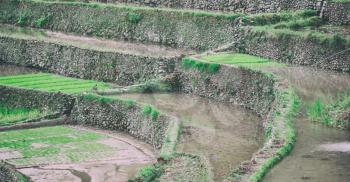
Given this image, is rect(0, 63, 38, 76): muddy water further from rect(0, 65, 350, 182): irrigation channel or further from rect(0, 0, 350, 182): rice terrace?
rect(0, 65, 350, 182): irrigation channel

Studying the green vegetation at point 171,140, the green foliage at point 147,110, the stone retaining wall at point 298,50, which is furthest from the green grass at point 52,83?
the green vegetation at point 171,140

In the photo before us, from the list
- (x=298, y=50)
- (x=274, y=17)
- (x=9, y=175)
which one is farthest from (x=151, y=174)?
(x=274, y=17)

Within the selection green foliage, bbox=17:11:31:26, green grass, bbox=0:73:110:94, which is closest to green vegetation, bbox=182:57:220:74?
green grass, bbox=0:73:110:94

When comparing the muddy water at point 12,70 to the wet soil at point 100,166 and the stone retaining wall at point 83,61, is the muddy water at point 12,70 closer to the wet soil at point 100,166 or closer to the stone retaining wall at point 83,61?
the stone retaining wall at point 83,61

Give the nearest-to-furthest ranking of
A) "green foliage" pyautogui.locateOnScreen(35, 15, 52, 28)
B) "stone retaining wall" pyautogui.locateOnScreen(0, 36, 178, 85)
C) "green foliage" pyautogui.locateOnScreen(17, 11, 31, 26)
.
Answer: "stone retaining wall" pyautogui.locateOnScreen(0, 36, 178, 85) < "green foliage" pyautogui.locateOnScreen(35, 15, 52, 28) < "green foliage" pyautogui.locateOnScreen(17, 11, 31, 26)

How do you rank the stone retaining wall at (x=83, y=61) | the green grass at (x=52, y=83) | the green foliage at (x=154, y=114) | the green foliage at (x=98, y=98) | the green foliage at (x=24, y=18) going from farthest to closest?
1. the green foliage at (x=24, y=18)
2. the stone retaining wall at (x=83, y=61)
3. the green grass at (x=52, y=83)
4. the green foliage at (x=98, y=98)
5. the green foliage at (x=154, y=114)

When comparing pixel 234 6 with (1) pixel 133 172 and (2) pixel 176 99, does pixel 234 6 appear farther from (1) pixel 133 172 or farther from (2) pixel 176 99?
(1) pixel 133 172
